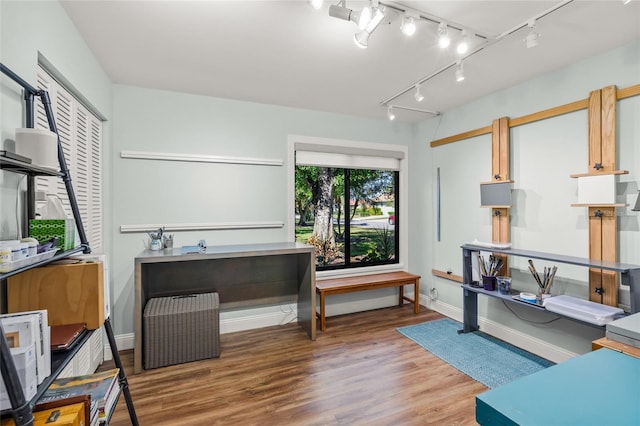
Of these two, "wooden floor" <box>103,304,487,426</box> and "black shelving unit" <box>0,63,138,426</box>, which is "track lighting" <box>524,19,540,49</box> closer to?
"wooden floor" <box>103,304,487,426</box>

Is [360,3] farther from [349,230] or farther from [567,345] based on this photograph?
[567,345]

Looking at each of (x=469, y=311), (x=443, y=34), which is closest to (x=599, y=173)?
(x=443, y=34)

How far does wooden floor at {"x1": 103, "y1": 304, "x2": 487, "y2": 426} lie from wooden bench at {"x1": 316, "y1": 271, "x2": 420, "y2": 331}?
458 millimetres

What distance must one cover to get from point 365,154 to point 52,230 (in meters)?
3.31

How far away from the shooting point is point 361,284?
3535 millimetres

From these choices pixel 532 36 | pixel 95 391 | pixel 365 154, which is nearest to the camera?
pixel 95 391

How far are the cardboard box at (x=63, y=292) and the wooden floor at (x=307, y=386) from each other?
1.04m

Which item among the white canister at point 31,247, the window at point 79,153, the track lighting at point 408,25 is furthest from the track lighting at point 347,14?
the white canister at point 31,247

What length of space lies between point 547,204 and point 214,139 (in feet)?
10.9

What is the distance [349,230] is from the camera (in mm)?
4082

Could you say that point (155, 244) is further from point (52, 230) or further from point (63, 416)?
point (63, 416)

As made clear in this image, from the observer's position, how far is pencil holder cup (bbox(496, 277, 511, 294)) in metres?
2.85

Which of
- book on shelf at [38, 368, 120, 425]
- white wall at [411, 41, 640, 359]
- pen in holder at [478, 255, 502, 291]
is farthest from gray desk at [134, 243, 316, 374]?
white wall at [411, 41, 640, 359]

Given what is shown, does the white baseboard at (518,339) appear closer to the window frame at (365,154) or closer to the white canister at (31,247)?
the window frame at (365,154)
